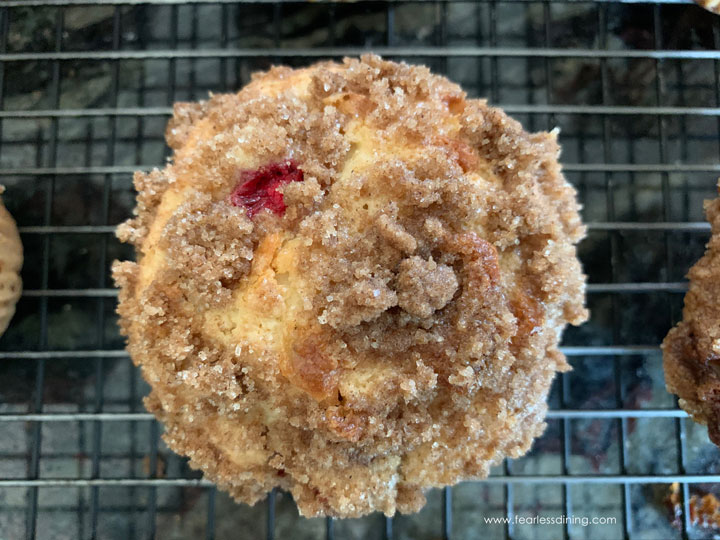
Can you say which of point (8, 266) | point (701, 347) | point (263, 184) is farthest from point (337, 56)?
point (701, 347)

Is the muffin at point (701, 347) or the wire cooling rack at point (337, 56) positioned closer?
the muffin at point (701, 347)

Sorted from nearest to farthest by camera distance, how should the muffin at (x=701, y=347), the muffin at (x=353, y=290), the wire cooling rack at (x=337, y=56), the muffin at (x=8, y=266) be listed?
the muffin at (x=353, y=290)
the muffin at (x=701, y=347)
the muffin at (x=8, y=266)
the wire cooling rack at (x=337, y=56)

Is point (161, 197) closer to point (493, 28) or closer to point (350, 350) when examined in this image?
point (350, 350)

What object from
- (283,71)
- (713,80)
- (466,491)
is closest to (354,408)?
(283,71)

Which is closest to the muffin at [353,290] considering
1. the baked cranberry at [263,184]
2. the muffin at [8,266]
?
the baked cranberry at [263,184]

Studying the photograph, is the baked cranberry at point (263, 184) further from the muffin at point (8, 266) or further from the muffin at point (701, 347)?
the muffin at point (701, 347)

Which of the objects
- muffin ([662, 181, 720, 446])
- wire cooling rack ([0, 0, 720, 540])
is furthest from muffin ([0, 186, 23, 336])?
muffin ([662, 181, 720, 446])

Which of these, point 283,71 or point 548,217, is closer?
point 548,217
